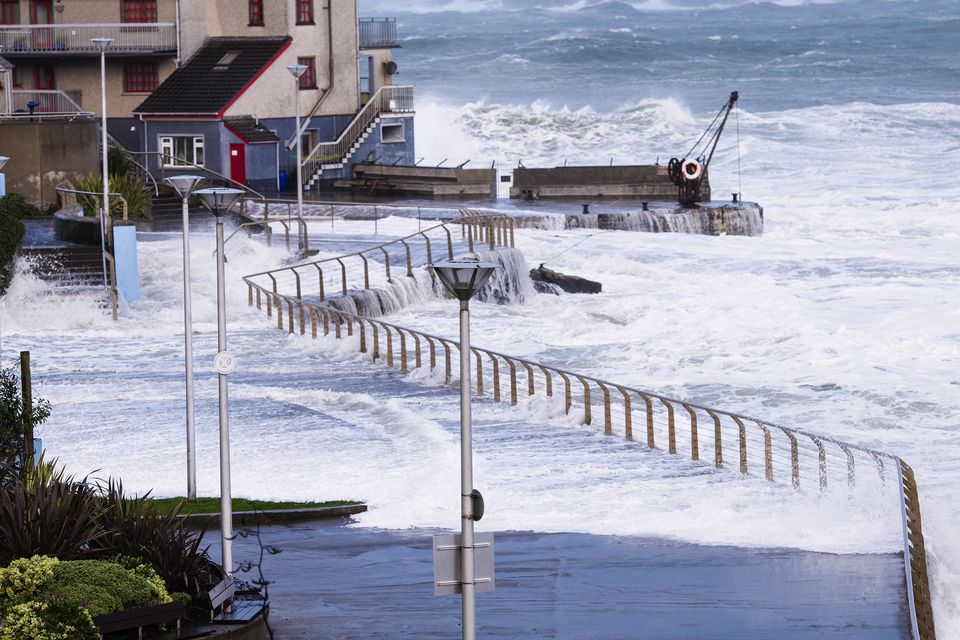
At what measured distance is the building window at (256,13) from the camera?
54.9 m

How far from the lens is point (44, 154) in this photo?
42.9 meters

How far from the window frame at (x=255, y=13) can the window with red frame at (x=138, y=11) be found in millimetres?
3052

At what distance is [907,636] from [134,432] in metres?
13.0

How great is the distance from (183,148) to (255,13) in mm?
5681

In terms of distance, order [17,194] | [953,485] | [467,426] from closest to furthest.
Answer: [467,426]
[953,485]
[17,194]

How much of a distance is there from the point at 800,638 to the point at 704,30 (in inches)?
6109

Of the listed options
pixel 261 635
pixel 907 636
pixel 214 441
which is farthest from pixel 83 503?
pixel 214 441

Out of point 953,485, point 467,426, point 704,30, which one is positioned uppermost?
point 704,30

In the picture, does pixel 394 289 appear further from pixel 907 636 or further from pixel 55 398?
pixel 907 636

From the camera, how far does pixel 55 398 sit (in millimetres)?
26625

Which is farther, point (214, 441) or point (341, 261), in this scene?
point (341, 261)

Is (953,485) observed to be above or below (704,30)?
below

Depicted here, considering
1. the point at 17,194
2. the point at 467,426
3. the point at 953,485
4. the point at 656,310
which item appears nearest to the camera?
the point at 467,426

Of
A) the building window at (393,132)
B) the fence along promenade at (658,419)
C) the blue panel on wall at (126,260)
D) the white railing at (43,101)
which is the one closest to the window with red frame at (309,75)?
the building window at (393,132)
